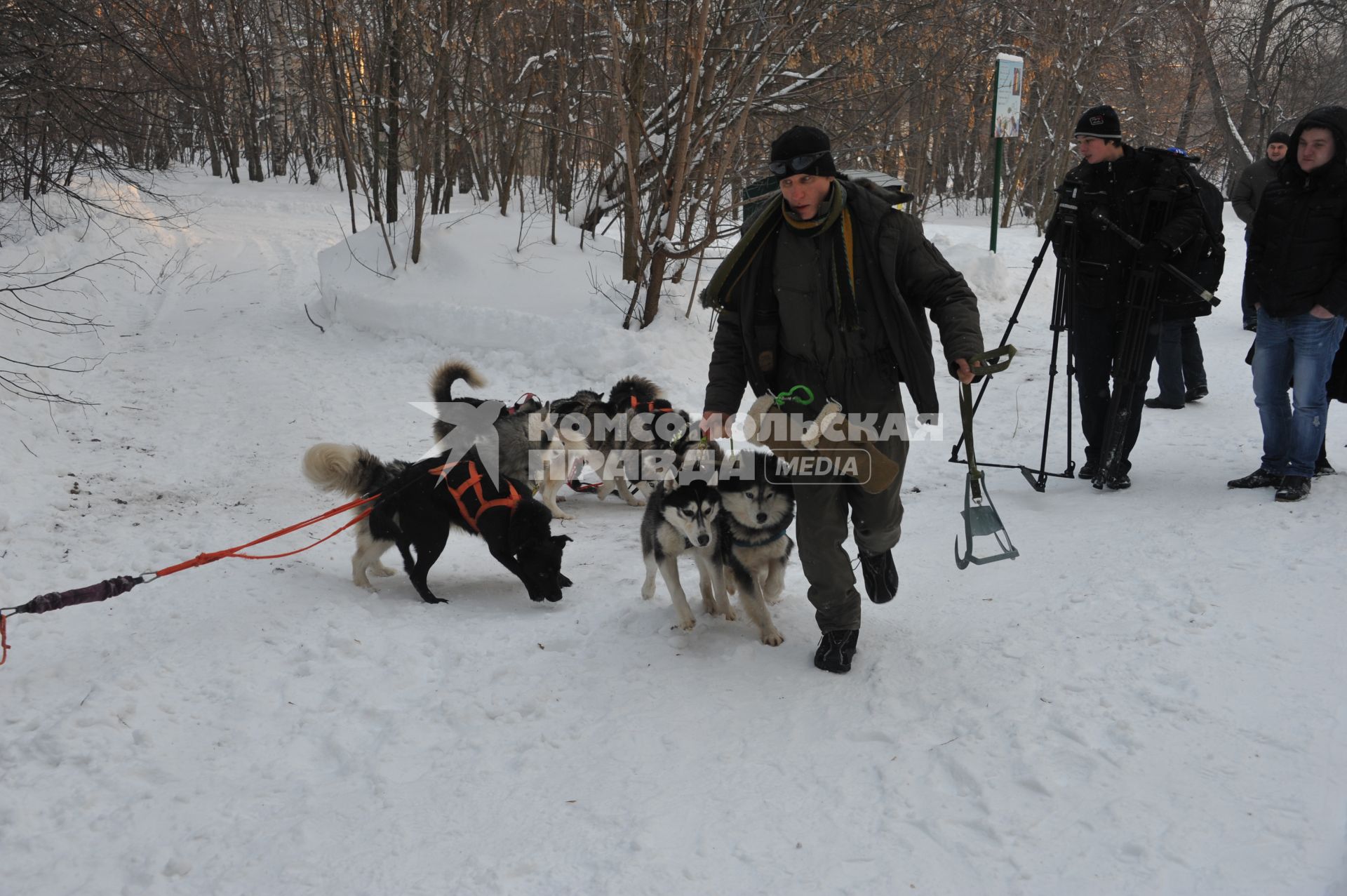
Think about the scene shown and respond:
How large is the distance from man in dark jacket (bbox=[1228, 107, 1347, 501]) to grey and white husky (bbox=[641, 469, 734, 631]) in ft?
9.68

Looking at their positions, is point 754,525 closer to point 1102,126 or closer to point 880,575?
point 880,575

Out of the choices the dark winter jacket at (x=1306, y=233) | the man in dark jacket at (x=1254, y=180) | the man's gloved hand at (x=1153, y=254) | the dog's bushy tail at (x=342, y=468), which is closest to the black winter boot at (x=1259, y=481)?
the dark winter jacket at (x=1306, y=233)

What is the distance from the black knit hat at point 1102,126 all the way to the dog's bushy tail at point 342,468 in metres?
4.36

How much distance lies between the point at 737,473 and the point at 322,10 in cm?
1035

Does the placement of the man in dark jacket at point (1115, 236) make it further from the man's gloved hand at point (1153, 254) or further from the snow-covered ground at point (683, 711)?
the snow-covered ground at point (683, 711)

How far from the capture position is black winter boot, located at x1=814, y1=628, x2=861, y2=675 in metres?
3.36

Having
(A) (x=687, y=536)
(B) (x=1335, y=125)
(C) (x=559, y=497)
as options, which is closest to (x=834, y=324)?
(A) (x=687, y=536)

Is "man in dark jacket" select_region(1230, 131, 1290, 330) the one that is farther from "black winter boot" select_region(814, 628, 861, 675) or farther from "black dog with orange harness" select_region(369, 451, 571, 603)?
"black dog with orange harness" select_region(369, 451, 571, 603)

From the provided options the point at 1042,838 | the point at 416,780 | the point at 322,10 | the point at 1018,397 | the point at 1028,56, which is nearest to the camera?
the point at 1042,838

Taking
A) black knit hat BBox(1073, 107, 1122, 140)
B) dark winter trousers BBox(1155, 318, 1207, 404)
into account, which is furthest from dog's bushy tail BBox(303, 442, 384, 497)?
dark winter trousers BBox(1155, 318, 1207, 404)

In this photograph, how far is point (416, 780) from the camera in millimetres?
2820

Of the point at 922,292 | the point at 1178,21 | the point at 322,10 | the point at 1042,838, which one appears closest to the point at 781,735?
the point at 1042,838

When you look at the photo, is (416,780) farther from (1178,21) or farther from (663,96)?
(1178,21)

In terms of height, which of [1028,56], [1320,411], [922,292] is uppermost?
[1028,56]
